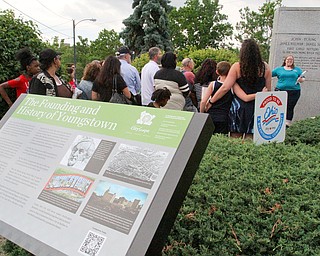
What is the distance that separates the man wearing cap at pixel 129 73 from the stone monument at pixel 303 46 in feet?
13.0

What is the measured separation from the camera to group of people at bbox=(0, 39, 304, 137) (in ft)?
14.3

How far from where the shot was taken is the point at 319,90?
893 cm

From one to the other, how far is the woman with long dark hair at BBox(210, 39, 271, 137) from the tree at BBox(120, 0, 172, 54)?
2260 centimetres

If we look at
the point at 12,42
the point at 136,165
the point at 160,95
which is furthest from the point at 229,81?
the point at 12,42

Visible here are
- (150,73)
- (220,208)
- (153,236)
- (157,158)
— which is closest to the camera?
(153,236)

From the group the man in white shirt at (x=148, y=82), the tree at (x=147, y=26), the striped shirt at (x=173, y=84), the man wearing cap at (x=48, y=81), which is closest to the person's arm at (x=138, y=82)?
the man in white shirt at (x=148, y=82)

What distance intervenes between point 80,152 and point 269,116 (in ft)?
8.65

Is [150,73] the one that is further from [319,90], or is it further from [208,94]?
[319,90]

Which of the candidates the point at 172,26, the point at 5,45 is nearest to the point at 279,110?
the point at 5,45

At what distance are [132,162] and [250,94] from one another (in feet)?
9.90

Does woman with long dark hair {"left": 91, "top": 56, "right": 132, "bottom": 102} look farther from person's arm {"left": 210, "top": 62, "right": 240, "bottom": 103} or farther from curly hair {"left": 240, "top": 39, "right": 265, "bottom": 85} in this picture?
curly hair {"left": 240, "top": 39, "right": 265, "bottom": 85}

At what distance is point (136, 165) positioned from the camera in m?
1.82

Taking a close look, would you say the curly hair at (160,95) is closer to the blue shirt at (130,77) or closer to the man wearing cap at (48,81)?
the man wearing cap at (48,81)

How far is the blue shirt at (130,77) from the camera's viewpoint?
20.7ft
